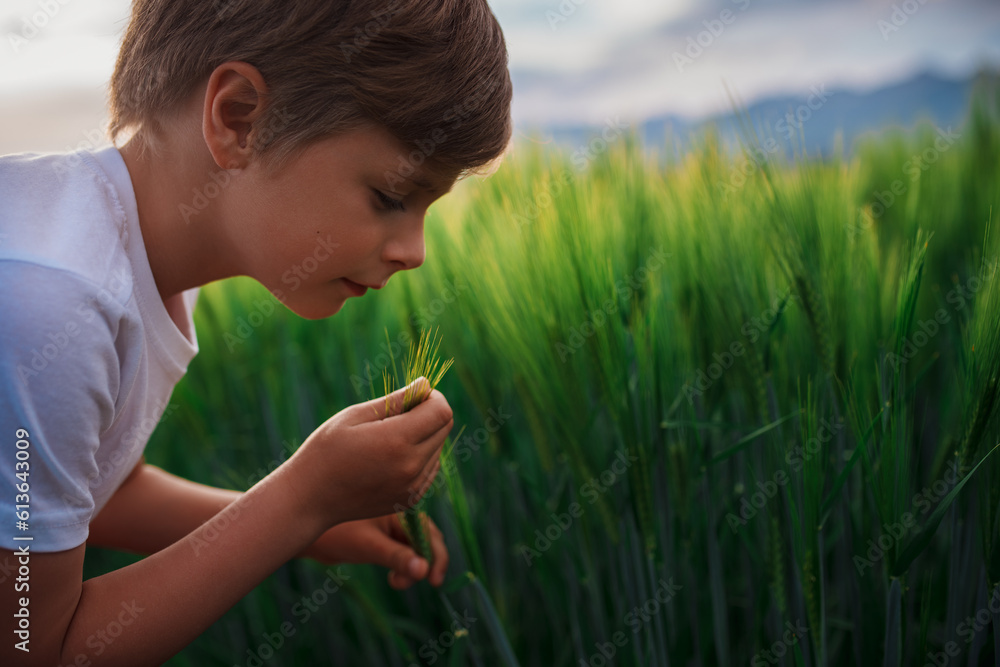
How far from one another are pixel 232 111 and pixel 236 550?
0.38 m

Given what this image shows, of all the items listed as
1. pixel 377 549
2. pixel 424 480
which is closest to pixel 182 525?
pixel 377 549

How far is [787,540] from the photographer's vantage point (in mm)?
629

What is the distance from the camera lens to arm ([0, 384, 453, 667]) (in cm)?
49

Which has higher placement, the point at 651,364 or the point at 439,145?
the point at 439,145

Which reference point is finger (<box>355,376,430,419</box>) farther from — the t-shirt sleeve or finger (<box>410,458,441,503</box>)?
the t-shirt sleeve

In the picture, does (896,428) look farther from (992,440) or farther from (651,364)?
(651,364)

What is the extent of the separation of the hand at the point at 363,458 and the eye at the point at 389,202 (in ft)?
0.59

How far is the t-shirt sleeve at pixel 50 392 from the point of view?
1.41 feet

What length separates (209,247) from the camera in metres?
0.65

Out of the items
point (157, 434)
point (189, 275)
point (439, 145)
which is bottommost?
point (157, 434)

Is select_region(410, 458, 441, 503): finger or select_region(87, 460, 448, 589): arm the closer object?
select_region(410, 458, 441, 503): finger

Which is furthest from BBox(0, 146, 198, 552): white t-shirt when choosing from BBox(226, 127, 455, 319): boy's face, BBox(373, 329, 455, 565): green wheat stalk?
BBox(373, 329, 455, 565): green wheat stalk

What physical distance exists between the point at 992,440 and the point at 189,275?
738 millimetres

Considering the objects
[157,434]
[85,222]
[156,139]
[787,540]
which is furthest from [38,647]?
[157,434]
